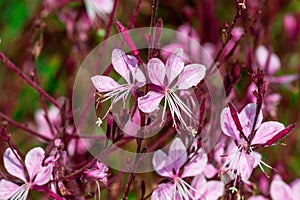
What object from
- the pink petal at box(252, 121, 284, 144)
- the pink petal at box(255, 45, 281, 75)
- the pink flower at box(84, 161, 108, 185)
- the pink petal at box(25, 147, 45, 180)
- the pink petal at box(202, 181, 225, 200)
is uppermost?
the pink petal at box(255, 45, 281, 75)

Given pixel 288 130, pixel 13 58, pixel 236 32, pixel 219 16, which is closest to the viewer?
pixel 288 130

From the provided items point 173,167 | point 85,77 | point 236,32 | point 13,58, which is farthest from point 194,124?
point 13,58

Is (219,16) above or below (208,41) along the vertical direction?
above

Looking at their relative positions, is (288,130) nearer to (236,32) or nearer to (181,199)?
(181,199)

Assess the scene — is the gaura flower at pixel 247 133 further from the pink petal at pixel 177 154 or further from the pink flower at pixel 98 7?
the pink flower at pixel 98 7

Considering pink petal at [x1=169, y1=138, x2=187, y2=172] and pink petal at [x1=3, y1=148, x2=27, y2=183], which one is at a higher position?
pink petal at [x1=3, y1=148, x2=27, y2=183]

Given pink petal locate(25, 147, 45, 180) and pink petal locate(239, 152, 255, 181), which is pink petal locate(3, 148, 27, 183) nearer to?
pink petal locate(25, 147, 45, 180)

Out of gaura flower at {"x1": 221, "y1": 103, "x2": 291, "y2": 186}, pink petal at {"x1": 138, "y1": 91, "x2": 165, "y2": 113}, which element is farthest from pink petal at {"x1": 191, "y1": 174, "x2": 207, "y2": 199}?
pink petal at {"x1": 138, "y1": 91, "x2": 165, "y2": 113}

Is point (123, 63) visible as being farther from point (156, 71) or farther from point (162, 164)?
point (162, 164)
